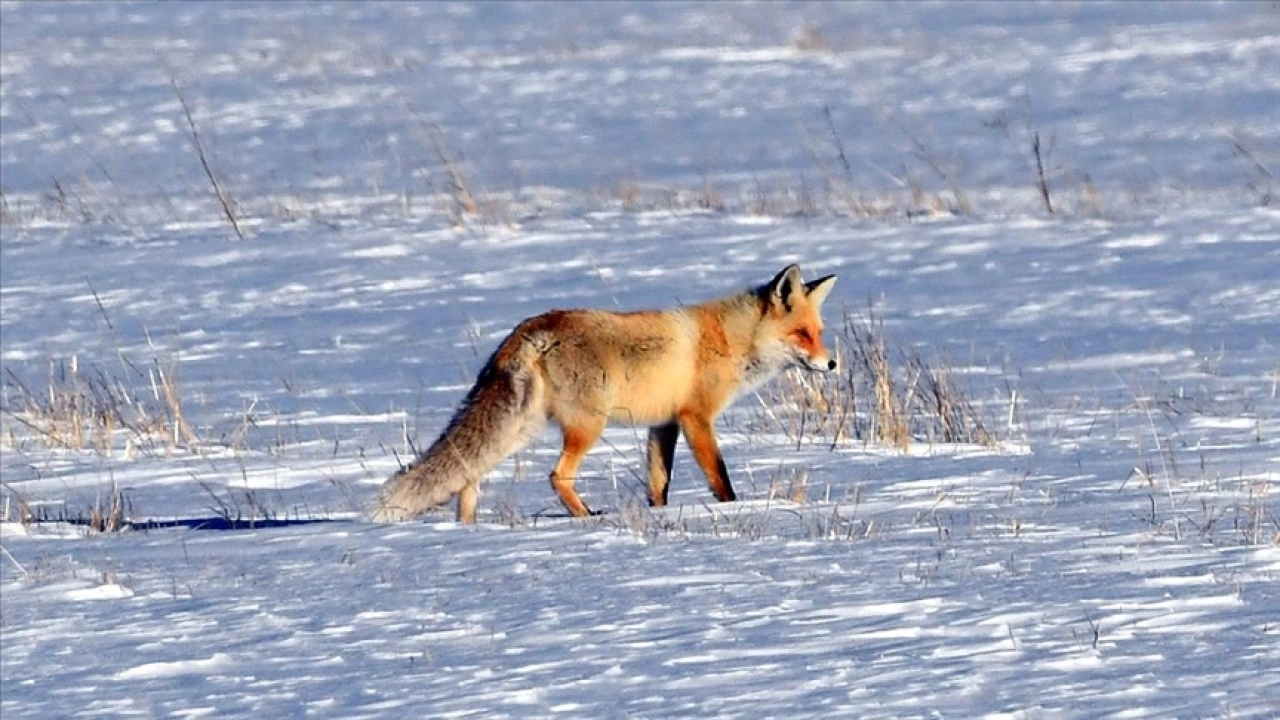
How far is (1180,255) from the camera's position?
505 inches

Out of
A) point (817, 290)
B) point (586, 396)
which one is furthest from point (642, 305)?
point (586, 396)

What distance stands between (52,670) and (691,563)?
174 centimetres

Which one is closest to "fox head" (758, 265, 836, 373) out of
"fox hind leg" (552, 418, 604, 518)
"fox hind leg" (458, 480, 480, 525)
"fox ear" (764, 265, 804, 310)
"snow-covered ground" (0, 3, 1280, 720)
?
"fox ear" (764, 265, 804, 310)

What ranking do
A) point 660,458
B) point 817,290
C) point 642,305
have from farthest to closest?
point 642,305 < point 817,290 < point 660,458

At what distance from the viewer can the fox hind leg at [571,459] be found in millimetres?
6758

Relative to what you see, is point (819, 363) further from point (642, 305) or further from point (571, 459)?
point (642, 305)

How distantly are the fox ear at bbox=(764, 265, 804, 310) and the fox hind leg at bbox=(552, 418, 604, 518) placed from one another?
1.12 m

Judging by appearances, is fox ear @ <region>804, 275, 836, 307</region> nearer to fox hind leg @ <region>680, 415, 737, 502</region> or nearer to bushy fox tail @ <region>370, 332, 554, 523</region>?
fox hind leg @ <region>680, 415, 737, 502</region>

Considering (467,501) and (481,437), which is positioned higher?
(481,437)

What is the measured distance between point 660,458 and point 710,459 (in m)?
0.28

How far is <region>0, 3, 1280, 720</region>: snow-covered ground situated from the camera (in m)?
4.65

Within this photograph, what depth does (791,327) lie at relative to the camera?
7594mm

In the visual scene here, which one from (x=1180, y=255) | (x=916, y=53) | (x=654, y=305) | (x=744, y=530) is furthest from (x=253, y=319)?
(x=916, y=53)

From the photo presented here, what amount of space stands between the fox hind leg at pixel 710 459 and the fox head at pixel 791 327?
1.76 feet
